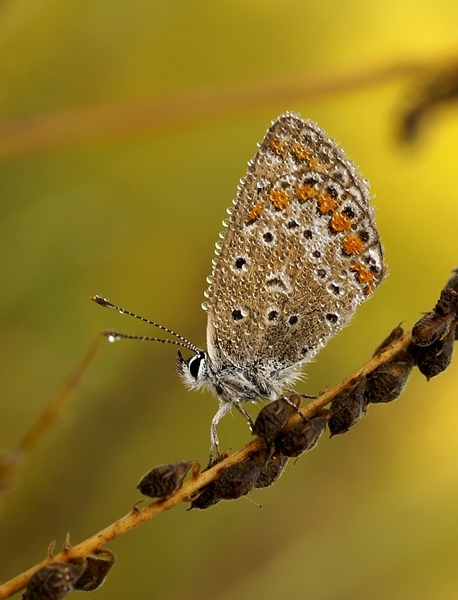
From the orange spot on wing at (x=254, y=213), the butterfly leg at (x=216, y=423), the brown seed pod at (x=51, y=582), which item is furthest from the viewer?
the orange spot on wing at (x=254, y=213)

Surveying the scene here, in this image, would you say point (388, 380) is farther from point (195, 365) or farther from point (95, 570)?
point (195, 365)

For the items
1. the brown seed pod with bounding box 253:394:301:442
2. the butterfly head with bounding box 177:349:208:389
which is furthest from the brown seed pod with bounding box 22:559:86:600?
the butterfly head with bounding box 177:349:208:389

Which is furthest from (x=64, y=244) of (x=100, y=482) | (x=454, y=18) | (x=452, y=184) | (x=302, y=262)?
(x=454, y=18)

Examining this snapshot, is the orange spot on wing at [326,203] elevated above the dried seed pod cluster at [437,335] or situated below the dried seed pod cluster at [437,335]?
above

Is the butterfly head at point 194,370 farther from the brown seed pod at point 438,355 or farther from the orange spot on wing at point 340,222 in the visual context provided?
the brown seed pod at point 438,355

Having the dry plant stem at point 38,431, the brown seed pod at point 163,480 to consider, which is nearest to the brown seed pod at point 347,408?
the brown seed pod at point 163,480

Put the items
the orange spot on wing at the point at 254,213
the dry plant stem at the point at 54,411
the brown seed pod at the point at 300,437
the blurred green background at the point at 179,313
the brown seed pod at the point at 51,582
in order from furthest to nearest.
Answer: the blurred green background at the point at 179,313, the orange spot on wing at the point at 254,213, the brown seed pod at the point at 300,437, the dry plant stem at the point at 54,411, the brown seed pod at the point at 51,582
